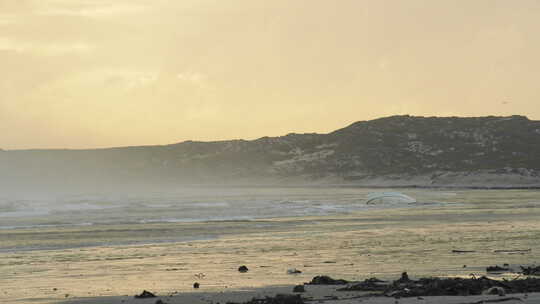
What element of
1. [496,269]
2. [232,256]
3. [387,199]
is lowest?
[496,269]

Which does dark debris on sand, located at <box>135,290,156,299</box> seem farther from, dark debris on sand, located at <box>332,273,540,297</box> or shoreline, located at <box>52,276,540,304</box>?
dark debris on sand, located at <box>332,273,540,297</box>

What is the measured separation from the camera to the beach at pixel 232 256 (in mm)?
19806

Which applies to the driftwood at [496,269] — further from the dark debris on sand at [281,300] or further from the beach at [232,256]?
the dark debris on sand at [281,300]

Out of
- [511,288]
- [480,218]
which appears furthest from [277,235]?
[511,288]

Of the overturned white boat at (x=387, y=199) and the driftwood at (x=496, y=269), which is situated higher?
the overturned white boat at (x=387, y=199)

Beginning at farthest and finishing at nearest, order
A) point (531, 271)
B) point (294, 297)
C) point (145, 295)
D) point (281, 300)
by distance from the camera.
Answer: point (531, 271) → point (145, 295) → point (294, 297) → point (281, 300)

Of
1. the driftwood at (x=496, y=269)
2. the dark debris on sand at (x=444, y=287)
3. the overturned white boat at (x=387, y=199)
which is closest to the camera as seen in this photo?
the dark debris on sand at (x=444, y=287)

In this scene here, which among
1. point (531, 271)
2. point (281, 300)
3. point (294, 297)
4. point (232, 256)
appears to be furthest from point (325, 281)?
point (232, 256)

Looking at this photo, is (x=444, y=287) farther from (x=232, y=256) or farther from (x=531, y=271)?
(x=232, y=256)

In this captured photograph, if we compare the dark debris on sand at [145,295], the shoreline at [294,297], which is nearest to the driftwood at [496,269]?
the shoreline at [294,297]

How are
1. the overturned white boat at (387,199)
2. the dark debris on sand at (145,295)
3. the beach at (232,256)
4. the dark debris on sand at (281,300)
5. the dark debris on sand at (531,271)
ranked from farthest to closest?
the overturned white boat at (387,199), the dark debris on sand at (531,271), the beach at (232,256), the dark debris on sand at (145,295), the dark debris on sand at (281,300)

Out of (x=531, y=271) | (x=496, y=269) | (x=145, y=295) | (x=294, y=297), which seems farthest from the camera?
(x=496, y=269)

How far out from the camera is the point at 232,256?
89.5ft

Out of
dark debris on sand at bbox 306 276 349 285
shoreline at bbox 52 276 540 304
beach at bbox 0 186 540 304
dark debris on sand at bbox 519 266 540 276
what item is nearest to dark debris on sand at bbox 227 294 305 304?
shoreline at bbox 52 276 540 304
